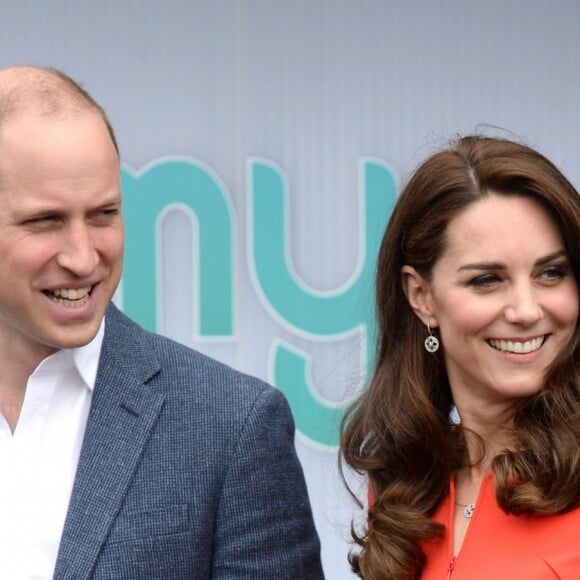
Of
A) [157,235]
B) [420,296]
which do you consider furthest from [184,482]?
[157,235]

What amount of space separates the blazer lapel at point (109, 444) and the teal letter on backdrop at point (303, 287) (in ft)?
5.99

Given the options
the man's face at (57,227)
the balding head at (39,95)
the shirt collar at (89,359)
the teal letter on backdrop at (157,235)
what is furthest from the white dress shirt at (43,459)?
the teal letter on backdrop at (157,235)

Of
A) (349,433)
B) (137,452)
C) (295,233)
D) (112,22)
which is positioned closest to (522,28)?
(295,233)

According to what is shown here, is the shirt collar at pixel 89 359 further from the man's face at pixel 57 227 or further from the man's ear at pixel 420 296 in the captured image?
the man's ear at pixel 420 296

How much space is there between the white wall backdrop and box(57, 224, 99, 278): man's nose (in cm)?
205

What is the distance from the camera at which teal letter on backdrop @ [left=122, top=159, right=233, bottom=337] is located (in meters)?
4.55

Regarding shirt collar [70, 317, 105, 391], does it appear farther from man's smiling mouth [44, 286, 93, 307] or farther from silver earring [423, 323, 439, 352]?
silver earring [423, 323, 439, 352]

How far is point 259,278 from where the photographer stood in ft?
15.2

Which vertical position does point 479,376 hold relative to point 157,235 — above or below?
above

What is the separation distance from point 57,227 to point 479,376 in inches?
35.3

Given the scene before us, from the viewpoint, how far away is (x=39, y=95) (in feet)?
8.70

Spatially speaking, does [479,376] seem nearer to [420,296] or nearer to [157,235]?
[420,296]

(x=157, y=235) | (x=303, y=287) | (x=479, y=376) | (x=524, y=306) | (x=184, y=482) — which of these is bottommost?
(x=303, y=287)

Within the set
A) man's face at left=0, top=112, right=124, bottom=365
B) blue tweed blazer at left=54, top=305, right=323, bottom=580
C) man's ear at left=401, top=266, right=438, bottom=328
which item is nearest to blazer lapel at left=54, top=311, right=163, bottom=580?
blue tweed blazer at left=54, top=305, right=323, bottom=580
